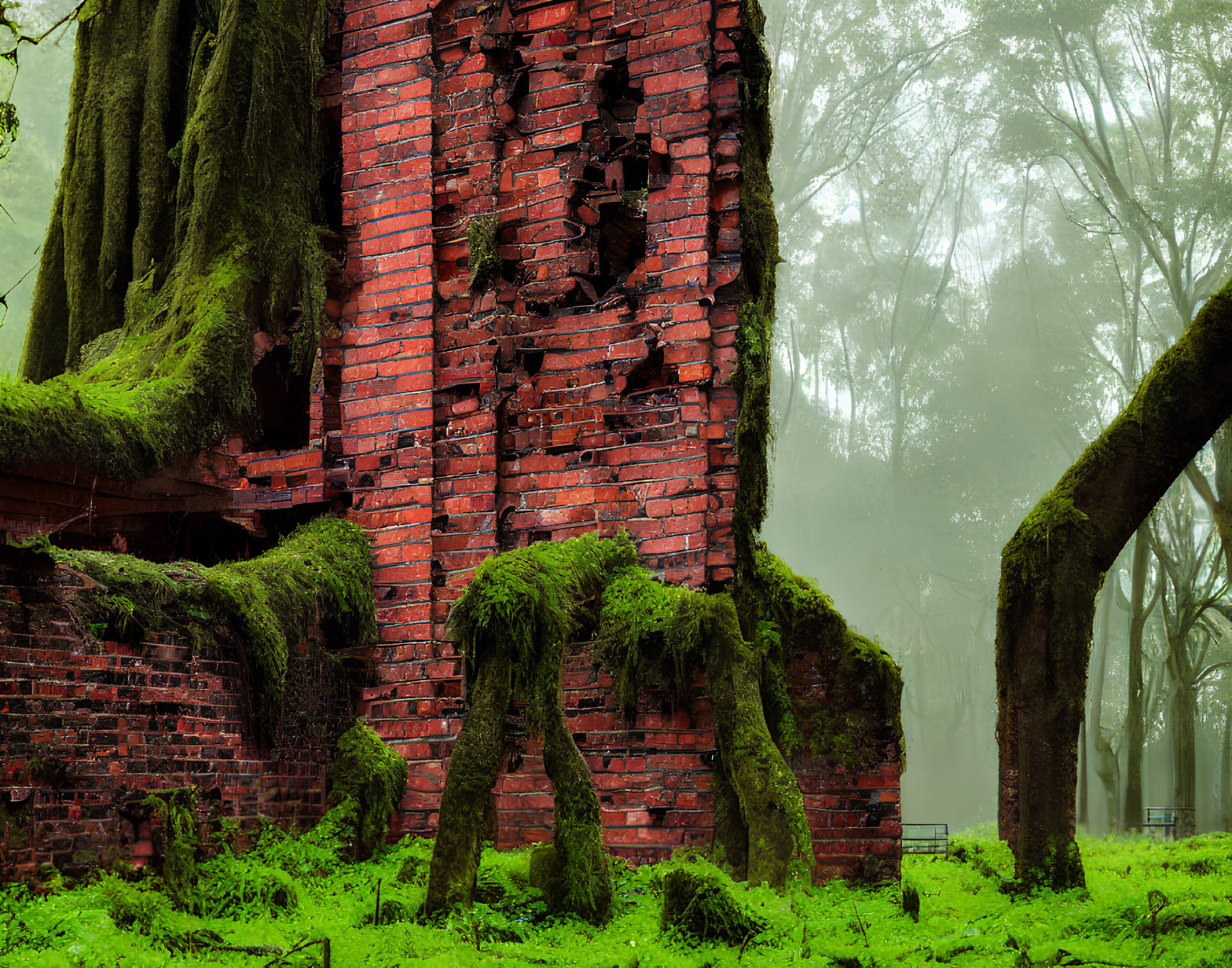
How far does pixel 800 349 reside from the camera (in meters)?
37.4

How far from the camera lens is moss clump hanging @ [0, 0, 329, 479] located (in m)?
5.77

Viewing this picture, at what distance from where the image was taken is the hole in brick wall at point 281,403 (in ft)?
23.8

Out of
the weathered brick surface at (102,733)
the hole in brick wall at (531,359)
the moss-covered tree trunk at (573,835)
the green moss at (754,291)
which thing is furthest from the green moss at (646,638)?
the weathered brick surface at (102,733)

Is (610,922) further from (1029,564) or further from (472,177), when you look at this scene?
(472,177)

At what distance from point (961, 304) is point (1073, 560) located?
3144 centimetres

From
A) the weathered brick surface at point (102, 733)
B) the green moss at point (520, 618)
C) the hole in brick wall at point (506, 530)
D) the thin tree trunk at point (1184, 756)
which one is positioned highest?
the hole in brick wall at point (506, 530)

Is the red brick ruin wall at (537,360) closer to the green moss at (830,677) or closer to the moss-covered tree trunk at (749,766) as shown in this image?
the green moss at (830,677)

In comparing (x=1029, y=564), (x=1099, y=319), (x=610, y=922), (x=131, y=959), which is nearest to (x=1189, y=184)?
(x=1099, y=319)

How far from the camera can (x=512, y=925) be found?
3.97m

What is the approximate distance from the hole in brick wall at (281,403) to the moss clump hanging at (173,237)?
2.46ft

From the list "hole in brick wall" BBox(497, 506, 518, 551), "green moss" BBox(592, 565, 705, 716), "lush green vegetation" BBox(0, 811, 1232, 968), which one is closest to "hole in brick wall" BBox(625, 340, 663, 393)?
"hole in brick wall" BBox(497, 506, 518, 551)

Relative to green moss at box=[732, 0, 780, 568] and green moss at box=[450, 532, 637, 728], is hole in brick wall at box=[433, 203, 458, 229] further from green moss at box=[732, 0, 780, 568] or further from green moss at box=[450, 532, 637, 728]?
green moss at box=[450, 532, 637, 728]

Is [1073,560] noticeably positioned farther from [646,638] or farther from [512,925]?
[512,925]

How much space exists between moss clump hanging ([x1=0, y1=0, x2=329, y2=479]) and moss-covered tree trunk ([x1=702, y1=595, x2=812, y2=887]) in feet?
10.1
